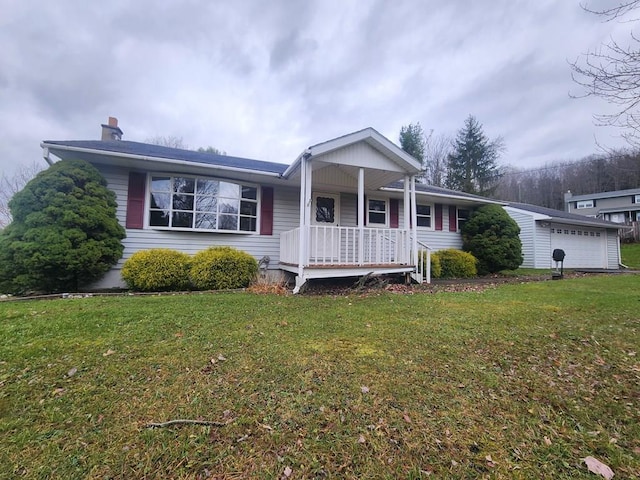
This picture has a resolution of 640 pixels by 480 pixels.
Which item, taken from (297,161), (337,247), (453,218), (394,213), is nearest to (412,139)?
(453,218)

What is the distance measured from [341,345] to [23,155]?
99.8 feet

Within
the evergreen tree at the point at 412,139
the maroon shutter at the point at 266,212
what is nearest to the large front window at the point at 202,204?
the maroon shutter at the point at 266,212

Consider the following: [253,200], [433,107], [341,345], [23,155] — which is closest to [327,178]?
[253,200]

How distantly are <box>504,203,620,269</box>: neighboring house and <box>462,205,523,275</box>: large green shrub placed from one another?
4.96 m

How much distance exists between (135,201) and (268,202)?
146 inches

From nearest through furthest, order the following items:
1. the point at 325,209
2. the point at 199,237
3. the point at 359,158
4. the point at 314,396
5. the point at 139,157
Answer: the point at 314,396 → the point at 139,157 → the point at 359,158 → the point at 199,237 → the point at 325,209

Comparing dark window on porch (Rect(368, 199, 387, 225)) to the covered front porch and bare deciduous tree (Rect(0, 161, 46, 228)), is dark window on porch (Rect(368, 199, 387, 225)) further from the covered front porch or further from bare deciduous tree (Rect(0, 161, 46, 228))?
bare deciduous tree (Rect(0, 161, 46, 228))

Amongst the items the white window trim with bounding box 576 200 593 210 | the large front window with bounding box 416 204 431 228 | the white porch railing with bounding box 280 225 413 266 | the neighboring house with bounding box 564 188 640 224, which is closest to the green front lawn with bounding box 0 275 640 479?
the white porch railing with bounding box 280 225 413 266

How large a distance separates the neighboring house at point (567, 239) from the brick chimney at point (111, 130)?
63.9 feet

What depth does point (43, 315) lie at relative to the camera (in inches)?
166

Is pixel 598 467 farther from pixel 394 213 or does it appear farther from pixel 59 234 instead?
pixel 394 213

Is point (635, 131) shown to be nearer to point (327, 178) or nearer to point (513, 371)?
point (513, 371)

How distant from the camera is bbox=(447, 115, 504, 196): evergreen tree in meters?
26.5

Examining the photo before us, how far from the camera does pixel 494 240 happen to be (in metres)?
11.3
